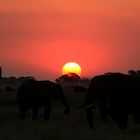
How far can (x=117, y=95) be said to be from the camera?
66.0ft

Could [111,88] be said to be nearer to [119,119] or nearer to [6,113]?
[119,119]

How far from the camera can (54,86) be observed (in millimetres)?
27141

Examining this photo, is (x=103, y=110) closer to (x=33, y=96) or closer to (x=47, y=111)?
(x=47, y=111)

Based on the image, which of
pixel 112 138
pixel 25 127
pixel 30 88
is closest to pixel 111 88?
pixel 25 127

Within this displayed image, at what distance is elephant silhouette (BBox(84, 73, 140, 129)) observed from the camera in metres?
20.0

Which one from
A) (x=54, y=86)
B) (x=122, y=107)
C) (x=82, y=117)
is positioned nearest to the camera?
(x=122, y=107)

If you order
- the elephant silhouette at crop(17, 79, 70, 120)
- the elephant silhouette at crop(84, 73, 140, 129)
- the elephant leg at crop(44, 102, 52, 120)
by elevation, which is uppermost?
the elephant silhouette at crop(84, 73, 140, 129)

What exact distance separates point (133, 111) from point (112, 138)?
501 cm

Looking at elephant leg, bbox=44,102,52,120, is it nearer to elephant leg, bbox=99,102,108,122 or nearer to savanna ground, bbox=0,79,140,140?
savanna ground, bbox=0,79,140,140

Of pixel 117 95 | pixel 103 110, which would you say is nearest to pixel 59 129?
pixel 117 95

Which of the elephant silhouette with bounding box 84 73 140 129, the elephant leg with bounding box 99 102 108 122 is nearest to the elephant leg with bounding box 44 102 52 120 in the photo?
the elephant leg with bounding box 99 102 108 122

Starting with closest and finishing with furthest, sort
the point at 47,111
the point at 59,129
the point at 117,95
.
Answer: the point at 59,129 < the point at 117,95 < the point at 47,111

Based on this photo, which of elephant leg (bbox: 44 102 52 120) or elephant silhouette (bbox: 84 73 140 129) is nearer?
elephant silhouette (bbox: 84 73 140 129)

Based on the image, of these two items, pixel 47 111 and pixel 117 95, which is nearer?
pixel 117 95
